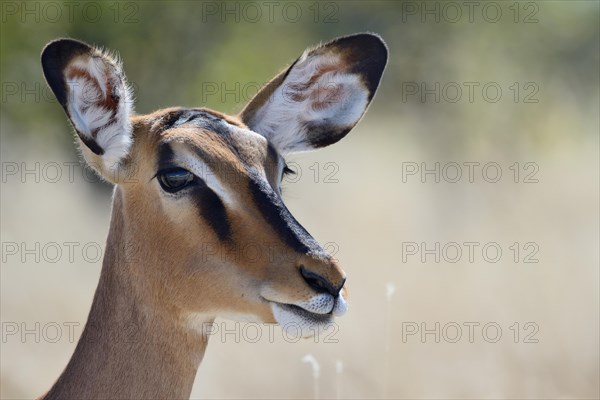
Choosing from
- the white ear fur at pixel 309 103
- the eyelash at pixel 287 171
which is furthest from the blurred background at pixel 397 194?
the eyelash at pixel 287 171

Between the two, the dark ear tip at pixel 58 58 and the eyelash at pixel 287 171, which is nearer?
the dark ear tip at pixel 58 58

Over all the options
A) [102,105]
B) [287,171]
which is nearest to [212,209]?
[102,105]

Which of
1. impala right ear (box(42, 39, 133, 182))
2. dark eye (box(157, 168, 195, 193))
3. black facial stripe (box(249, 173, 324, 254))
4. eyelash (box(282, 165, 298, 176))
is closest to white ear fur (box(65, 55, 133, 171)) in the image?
impala right ear (box(42, 39, 133, 182))

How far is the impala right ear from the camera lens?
5.39 m

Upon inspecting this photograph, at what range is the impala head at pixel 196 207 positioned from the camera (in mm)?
5094

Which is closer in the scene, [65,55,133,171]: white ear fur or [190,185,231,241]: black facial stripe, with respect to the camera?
[190,185,231,241]: black facial stripe

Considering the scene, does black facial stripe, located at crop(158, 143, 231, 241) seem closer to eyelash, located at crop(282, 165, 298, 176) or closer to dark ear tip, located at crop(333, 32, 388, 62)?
eyelash, located at crop(282, 165, 298, 176)

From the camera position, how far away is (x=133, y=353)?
5.52 metres

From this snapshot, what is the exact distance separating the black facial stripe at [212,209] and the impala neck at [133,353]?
390 mm

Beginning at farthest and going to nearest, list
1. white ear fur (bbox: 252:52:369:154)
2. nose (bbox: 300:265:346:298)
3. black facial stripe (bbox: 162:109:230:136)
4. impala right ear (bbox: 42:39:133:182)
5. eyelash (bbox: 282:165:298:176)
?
white ear fur (bbox: 252:52:369:154) < eyelash (bbox: 282:165:298:176) < black facial stripe (bbox: 162:109:230:136) < impala right ear (bbox: 42:39:133:182) < nose (bbox: 300:265:346:298)

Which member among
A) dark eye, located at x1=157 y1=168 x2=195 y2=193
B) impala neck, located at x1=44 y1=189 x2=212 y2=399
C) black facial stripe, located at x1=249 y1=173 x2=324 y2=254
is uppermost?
dark eye, located at x1=157 y1=168 x2=195 y2=193

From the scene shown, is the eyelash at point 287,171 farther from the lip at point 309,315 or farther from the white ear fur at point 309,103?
the lip at point 309,315

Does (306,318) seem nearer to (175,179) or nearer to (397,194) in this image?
(175,179)

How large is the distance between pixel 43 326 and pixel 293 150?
704cm
